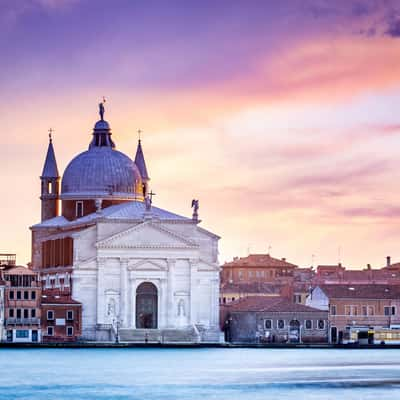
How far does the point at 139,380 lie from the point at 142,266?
36269 mm

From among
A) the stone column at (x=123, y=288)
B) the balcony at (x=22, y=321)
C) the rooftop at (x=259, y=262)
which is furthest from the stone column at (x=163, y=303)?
the rooftop at (x=259, y=262)

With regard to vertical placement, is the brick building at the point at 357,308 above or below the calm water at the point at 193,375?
above

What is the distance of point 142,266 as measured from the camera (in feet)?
369

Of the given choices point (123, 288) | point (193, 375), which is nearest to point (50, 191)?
point (123, 288)

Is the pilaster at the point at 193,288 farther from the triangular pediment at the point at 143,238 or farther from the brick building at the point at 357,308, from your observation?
the brick building at the point at 357,308

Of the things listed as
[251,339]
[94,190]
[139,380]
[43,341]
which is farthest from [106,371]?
[94,190]

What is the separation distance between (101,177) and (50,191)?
210 inches

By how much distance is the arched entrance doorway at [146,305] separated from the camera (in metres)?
113

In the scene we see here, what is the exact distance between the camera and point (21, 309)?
107m

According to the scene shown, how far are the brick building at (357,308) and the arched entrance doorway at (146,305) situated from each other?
10616mm

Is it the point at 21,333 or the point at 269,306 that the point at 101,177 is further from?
the point at 21,333

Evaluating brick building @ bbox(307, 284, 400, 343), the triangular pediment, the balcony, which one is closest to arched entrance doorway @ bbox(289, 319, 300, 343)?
brick building @ bbox(307, 284, 400, 343)

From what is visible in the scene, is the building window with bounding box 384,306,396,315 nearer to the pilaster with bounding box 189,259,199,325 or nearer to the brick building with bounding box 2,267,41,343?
the pilaster with bounding box 189,259,199,325

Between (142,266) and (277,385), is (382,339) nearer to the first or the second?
(142,266)
